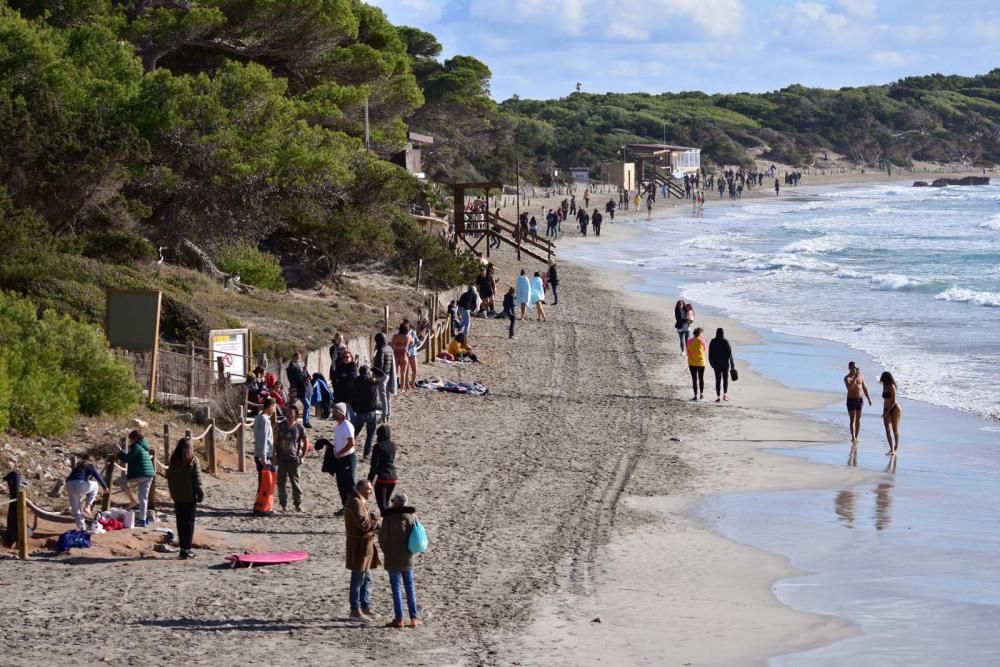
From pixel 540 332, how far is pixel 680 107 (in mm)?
142962

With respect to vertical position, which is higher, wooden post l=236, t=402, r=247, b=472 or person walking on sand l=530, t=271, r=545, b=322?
person walking on sand l=530, t=271, r=545, b=322

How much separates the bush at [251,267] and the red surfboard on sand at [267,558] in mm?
16371

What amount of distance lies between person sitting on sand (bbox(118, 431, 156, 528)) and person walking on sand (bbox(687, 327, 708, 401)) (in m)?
11.0

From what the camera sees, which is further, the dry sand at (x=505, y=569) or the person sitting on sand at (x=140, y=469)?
the person sitting on sand at (x=140, y=469)

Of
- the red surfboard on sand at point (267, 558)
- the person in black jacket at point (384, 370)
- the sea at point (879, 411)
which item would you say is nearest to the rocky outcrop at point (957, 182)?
the sea at point (879, 411)

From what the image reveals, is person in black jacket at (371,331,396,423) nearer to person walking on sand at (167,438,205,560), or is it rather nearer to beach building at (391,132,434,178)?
person walking on sand at (167,438,205,560)

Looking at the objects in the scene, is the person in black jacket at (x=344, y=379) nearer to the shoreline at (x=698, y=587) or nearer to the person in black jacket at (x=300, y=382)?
the person in black jacket at (x=300, y=382)

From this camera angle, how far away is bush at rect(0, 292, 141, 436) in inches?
584

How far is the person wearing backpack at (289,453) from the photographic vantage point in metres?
13.7

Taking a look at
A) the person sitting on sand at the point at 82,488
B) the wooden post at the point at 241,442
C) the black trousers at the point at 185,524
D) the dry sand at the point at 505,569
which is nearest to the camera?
the dry sand at the point at 505,569

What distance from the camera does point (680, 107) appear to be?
168 m

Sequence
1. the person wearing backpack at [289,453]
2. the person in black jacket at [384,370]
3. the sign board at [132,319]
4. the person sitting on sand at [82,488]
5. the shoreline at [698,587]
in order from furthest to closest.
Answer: the person in black jacket at [384,370], the sign board at [132,319], the person wearing backpack at [289,453], the person sitting on sand at [82,488], the shoreline at [698,587]

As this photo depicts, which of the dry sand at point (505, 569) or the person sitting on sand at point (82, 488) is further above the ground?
the person sitting on sand at point (82, 488)

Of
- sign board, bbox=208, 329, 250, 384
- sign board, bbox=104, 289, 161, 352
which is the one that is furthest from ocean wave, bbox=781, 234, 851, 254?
sign board, bbox=104, 289, 161, 352
